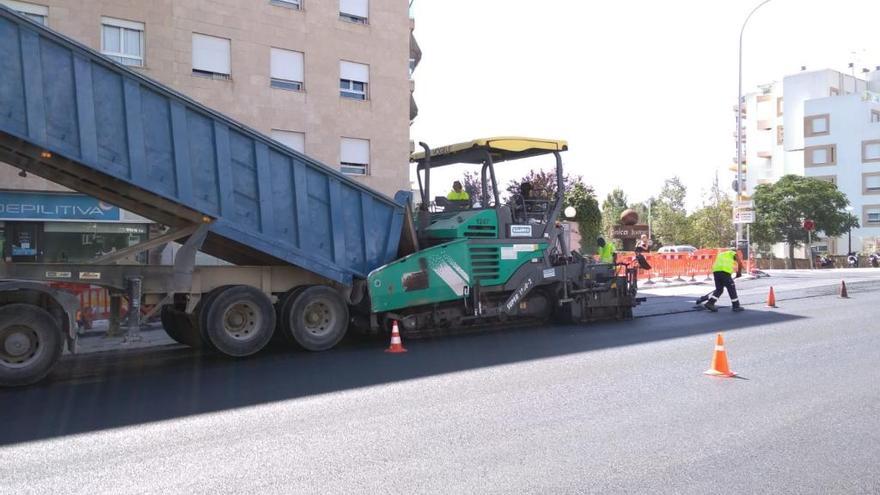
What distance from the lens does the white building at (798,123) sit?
59.1 metres

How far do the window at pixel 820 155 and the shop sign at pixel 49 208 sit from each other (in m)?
59.2

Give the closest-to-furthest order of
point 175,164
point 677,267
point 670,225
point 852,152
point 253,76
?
point 175,164
point 253,76
point 677,267
point 670,225
point 852,152

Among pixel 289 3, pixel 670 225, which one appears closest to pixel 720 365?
pixel 289 3

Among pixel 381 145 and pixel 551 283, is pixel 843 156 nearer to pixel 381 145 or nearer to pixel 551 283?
pixel 381 145

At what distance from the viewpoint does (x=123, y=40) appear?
17.8m

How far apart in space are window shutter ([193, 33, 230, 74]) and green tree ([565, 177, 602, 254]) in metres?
16.3

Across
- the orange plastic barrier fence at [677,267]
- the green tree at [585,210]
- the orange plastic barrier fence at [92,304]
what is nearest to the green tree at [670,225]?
the green tree at [585,210]

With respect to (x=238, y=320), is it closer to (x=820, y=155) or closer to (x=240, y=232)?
(x=240, y=232)

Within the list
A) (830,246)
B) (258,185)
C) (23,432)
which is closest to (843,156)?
(830,246)

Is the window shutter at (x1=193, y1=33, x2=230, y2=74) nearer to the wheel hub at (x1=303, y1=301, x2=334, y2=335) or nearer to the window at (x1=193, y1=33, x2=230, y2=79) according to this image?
the window at (x1=193, y1=33, x2=230, y2=79)

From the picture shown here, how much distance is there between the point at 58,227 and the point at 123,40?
4842 millimetres

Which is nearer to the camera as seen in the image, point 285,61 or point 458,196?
point 458,196

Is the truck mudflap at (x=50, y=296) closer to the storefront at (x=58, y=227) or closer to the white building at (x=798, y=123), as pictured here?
the storefront at (x=58, y=227)

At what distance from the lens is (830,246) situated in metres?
57.0
